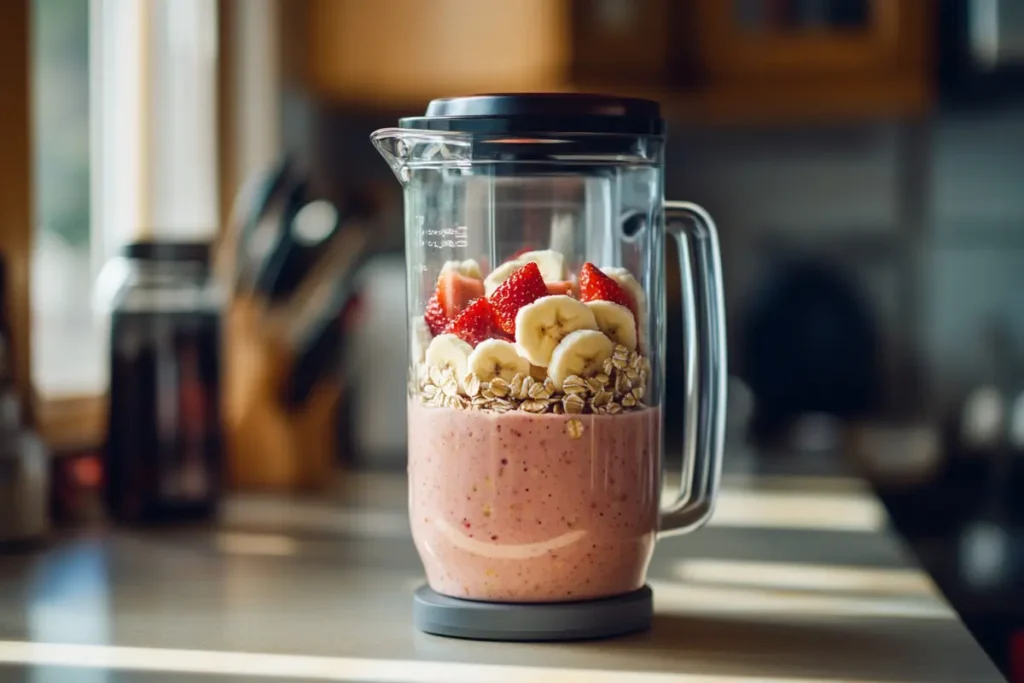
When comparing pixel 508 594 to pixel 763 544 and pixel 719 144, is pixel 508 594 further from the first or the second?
pixel 719 144

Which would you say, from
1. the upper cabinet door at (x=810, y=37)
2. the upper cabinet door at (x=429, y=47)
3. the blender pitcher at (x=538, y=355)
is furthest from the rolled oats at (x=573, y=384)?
the upper cabinet door at (x=810, y=37)

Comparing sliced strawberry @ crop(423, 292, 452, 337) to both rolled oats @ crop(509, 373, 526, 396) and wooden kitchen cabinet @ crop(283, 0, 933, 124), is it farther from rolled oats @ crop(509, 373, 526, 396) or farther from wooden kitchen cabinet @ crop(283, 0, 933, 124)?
wooden kitchen cabinet @ crop(283, 0, 933, 124)

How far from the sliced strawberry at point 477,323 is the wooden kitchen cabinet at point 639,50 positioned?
4.59 feet

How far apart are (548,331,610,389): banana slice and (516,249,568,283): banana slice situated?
6cm

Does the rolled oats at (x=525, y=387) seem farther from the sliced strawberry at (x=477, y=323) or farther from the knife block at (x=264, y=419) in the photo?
the knife block at (x=264, y=419)

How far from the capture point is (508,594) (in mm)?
854

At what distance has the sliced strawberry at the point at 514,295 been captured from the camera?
32.4 inches

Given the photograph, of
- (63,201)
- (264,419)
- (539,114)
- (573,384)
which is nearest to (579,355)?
(573,384)

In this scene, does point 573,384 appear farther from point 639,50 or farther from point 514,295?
point 639,50

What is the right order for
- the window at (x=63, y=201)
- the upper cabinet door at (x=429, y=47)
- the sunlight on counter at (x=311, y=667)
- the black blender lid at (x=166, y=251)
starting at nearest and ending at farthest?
the sunlight on counter at (x=311, y=667) < the black blender lid at (x=166, y=251) < the window at (x=63, y=201) < the upper cabinet door at (x=429, y=47)

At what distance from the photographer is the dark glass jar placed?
1.33 meters

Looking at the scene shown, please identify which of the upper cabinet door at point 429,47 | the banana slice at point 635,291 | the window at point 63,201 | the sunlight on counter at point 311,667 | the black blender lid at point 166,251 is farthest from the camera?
the upper cabinet door at point 429,47

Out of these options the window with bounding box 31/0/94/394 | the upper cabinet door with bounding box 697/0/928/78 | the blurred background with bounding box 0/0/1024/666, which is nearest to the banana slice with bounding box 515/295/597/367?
the blurred background with bounding box 0/0/1024/666

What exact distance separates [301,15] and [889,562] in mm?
1511
